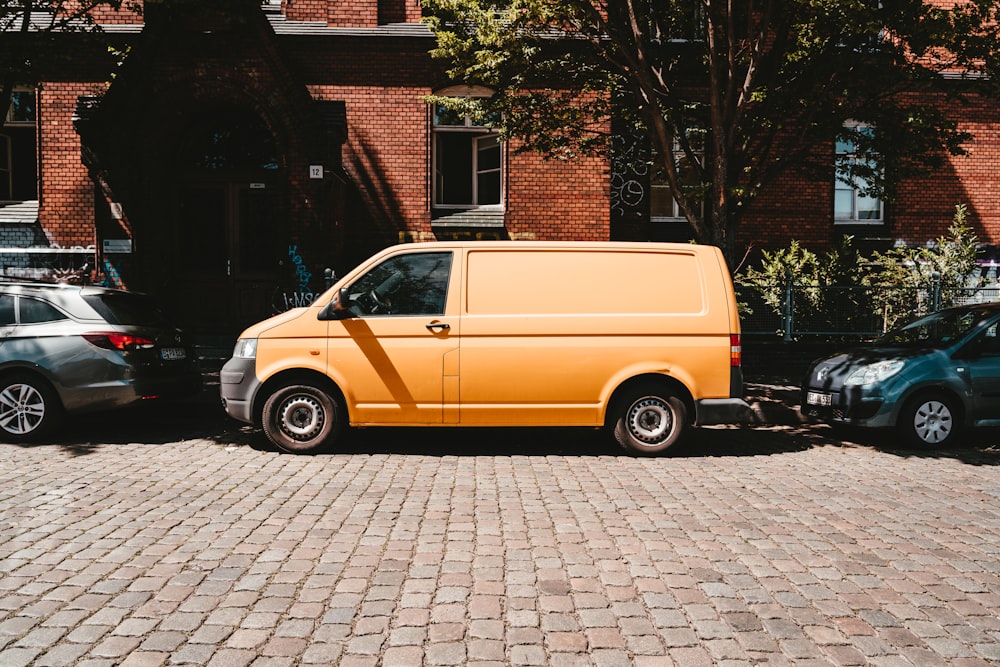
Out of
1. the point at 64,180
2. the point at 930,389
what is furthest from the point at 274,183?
the point at 930,389

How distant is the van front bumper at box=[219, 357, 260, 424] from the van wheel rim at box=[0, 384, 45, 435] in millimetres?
2068

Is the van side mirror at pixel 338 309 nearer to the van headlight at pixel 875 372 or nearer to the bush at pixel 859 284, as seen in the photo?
the van headlight at pixel 875 372

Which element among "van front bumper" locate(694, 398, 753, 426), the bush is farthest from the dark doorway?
"van front bumper" locate(694, 398, 753, 426)

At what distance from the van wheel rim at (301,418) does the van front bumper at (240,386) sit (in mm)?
333

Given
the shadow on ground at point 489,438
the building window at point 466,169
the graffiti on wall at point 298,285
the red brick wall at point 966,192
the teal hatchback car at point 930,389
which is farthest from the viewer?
the red brick wall at point 966,192

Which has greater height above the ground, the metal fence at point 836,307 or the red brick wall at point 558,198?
the red brick wall at point 558,198

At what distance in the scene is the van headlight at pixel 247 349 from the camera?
7762 mm

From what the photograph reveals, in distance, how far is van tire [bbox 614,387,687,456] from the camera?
780cm

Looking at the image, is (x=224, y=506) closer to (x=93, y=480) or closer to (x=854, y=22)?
(x=93, y=480)

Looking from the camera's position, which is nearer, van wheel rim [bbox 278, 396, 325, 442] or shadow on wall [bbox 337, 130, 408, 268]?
van wheel rim [bbox 278, 396, 325, 442]

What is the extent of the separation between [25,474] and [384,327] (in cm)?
326

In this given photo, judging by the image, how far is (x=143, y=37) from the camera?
1380 cm

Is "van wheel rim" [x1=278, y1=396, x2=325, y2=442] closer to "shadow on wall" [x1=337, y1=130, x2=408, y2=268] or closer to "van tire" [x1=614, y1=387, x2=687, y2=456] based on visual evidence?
"van tire" [x1=614, y1=387, x2=687, y2=456]

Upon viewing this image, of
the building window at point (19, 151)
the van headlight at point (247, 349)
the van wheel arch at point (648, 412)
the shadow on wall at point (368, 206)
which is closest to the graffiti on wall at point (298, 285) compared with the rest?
the shadow on wall at point (368, 206)
